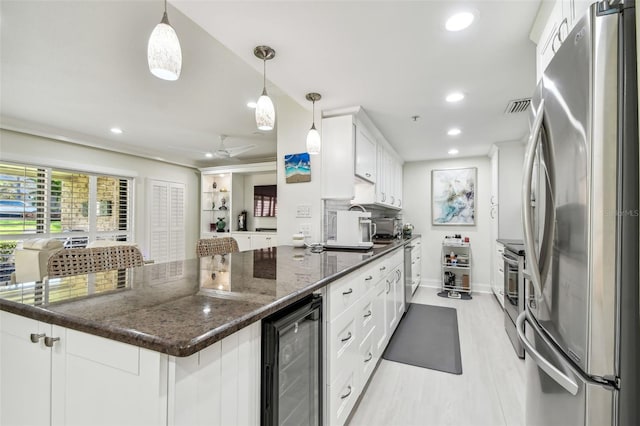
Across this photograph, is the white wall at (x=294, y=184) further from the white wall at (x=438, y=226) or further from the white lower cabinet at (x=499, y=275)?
the white wall at (x=438, y=226)

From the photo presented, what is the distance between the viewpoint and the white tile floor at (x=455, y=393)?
1.78 meters

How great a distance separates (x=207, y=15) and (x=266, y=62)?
21.0 inches

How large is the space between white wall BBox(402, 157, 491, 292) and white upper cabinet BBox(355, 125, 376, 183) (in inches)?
92.2

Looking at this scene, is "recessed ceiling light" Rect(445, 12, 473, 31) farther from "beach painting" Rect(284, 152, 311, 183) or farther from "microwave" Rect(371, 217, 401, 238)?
"microwave" Rect(371, 217, 401, 238)

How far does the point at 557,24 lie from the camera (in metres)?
1.26

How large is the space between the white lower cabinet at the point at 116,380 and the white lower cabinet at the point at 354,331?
1.96 feet

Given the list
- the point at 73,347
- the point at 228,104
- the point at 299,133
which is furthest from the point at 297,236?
the point at 73,347

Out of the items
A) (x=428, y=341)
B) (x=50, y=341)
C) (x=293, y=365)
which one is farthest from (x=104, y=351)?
(x=428, y=341)

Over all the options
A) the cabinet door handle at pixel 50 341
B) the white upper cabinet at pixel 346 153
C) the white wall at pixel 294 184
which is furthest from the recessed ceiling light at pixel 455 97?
the cabinet door handle at pixel 50 341

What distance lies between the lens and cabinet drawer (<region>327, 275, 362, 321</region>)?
142 cm

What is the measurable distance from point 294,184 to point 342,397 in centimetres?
203

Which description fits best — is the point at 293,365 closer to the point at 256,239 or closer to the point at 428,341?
the point at 428,341

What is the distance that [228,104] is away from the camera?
10.5 ft

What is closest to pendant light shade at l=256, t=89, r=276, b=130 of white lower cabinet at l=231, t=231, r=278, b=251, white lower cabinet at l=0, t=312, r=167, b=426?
white lower cabinet at l=0, t=312, r=167, b=426
